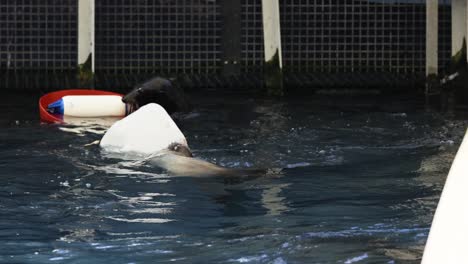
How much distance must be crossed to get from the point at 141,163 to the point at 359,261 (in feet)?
11.7

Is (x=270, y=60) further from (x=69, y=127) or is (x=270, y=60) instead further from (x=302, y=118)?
(x=69, y=127)

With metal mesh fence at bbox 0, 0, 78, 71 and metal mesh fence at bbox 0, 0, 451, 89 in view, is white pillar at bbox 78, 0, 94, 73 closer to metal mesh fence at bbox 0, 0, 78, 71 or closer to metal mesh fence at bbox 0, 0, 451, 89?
metal mesh fence at bbox 0, 0, 451, 89

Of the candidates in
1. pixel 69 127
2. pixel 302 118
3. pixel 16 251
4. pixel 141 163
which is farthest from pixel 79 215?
pixel 302 118

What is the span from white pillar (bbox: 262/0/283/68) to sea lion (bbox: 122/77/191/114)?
199 cm

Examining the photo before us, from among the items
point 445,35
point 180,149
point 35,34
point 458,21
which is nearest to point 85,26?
point 35,34

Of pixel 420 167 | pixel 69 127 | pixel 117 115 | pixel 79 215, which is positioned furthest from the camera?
pixel 117 115

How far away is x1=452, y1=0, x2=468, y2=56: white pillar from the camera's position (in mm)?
13352

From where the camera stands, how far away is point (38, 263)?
5328mm

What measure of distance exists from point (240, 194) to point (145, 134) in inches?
76.0

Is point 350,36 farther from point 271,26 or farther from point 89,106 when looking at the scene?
point 89,106

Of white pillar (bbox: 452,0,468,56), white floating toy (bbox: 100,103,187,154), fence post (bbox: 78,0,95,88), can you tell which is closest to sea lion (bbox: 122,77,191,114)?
fence post (bbox: 78,0,95,88)

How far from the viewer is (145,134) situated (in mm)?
8898

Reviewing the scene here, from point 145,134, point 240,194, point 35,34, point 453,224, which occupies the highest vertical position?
point 35,34

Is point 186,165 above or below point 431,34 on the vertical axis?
below
